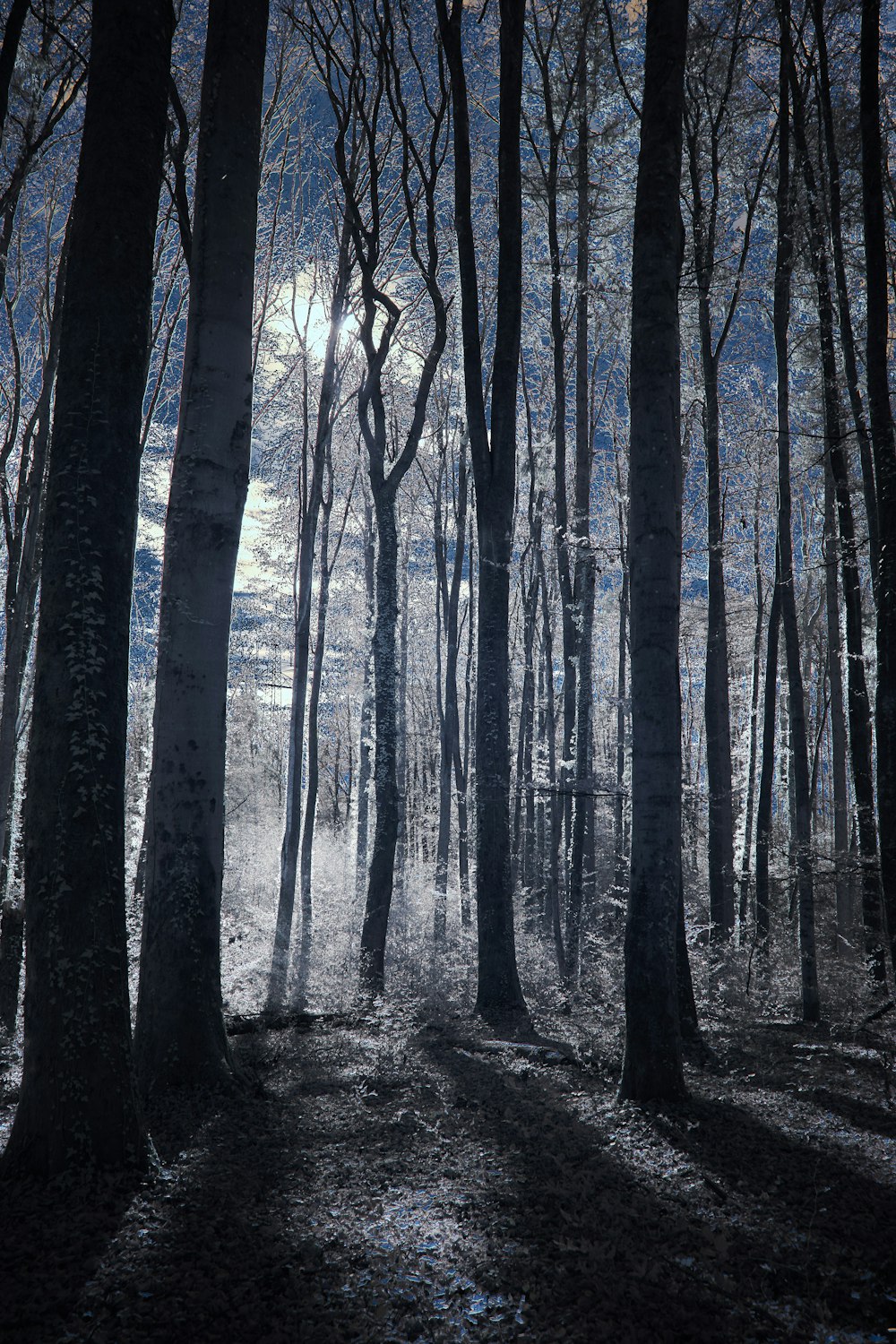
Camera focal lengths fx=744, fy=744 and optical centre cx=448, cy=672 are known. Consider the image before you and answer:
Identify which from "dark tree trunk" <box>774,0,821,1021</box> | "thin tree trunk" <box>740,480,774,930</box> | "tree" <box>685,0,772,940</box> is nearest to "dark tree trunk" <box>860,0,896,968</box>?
"dark tree trunk" <box>774,0,821,1021</box>

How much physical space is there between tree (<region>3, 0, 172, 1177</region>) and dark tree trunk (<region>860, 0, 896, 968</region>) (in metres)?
6.22

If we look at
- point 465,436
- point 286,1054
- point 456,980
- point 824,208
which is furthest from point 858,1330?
point 465,436

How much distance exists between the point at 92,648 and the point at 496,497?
247 inches

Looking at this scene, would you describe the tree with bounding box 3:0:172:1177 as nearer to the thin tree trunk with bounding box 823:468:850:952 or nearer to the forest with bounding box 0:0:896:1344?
the forest with bounding box 0:0:896:1344

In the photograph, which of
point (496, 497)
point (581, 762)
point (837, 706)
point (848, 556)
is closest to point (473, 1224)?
point (496, 497)

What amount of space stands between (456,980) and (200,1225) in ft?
31.1

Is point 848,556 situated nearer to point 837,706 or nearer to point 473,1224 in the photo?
point 473,1224

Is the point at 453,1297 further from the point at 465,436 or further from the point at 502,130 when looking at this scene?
the point at 465,436

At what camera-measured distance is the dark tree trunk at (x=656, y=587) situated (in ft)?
15.2

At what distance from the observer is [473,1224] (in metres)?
2.94

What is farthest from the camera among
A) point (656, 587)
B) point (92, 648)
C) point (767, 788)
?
point (767, 788)

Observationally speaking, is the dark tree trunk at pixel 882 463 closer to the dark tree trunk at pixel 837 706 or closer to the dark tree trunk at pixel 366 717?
the dark tree trunk at pixel 837 706

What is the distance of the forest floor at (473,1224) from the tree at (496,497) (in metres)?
3.08

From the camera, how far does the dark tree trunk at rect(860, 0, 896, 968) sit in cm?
664
